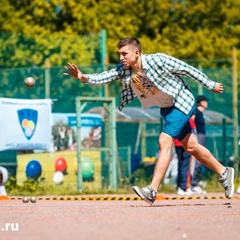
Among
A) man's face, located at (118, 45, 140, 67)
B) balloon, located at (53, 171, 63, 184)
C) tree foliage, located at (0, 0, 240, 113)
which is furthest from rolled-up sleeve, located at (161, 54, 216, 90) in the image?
tree foliage, located at (0, 0, 240, 113)

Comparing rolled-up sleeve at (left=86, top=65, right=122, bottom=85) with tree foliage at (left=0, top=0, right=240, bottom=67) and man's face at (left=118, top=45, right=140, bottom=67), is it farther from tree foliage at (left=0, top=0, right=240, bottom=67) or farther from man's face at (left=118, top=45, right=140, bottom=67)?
tree foliage at (left=0, top=0, right=240, bottom=67)

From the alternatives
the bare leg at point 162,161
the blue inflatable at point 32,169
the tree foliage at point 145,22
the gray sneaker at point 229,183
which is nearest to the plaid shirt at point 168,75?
the bare leg at point 162,161

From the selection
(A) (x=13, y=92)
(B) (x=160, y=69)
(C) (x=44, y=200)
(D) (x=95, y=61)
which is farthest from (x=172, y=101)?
(D) (x=95, y=61)

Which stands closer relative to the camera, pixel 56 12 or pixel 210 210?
pixel 210 210

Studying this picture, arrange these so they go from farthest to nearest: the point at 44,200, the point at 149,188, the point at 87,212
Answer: the point at 44,200 < the point at 149,188 < the point at 87,212

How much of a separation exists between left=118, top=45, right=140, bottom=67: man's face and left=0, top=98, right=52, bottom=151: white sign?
5904 millimetres

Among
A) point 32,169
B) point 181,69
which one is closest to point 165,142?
point 181,69

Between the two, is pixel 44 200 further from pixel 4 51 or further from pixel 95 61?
pixel 95 61

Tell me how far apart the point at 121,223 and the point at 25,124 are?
8.90 meters

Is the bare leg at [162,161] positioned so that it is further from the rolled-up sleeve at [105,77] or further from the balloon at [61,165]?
the balloon at [61,165]

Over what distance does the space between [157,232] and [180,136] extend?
4171 mm

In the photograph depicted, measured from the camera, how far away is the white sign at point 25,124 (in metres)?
17.9

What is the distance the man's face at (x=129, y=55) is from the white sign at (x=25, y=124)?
5904mm

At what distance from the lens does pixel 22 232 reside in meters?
8.71
